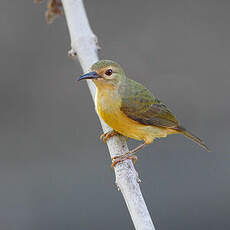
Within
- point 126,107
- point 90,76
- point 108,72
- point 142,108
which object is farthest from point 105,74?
point 142,108

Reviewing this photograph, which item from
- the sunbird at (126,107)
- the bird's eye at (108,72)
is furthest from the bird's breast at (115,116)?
the bird's eye at (108,72)

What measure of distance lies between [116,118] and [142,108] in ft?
1.04

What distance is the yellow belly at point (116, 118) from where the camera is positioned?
3396 mm

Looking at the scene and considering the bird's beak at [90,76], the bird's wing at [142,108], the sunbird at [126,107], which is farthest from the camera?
the bird's wing at [142,108]

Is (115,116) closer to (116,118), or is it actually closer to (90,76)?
(116,118)

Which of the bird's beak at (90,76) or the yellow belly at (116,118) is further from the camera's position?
the yellow belly at (116,118)

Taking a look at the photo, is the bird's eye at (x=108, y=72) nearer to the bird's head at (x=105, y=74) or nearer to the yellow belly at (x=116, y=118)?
the bird's head at (x=105, y=74)

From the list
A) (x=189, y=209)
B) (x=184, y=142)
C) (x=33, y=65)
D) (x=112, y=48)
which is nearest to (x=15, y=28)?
(x=33, y=65)

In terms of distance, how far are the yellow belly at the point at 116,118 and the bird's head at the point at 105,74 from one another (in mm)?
101

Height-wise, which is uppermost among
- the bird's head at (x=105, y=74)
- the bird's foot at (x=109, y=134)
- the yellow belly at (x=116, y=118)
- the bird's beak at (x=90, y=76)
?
the bird's head at (x=105, y=74)

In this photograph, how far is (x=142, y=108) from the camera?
365 cm

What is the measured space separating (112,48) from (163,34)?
0.62 meters

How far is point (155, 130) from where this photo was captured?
12.1ft

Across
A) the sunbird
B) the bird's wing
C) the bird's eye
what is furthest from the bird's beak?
the bird's wing
